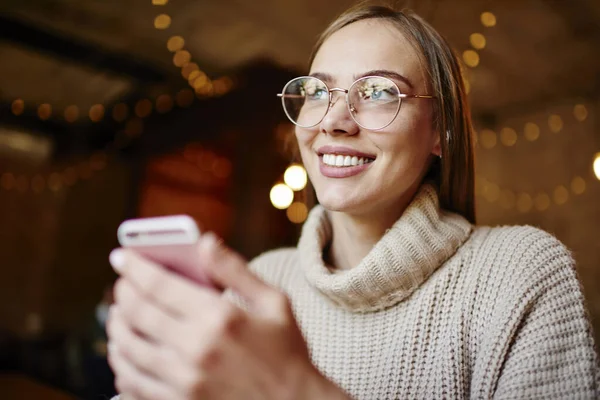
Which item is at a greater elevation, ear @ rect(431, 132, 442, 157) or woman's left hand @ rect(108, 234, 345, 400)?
ear @ rect(431, 132, 442, 157)

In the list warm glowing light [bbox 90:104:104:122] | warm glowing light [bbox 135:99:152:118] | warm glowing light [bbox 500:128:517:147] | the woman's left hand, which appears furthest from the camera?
warm glowing light [bbox 500:128:517:147]

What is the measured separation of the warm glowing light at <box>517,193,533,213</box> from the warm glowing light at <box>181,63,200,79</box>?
10.6 ft

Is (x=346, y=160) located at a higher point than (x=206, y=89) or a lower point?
lower

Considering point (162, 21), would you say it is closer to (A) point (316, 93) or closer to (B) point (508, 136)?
(A) point (316, 93)

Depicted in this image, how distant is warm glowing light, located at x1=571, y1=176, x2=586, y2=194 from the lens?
422 cm

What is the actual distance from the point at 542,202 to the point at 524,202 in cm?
19

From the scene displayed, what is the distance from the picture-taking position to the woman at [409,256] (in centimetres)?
65

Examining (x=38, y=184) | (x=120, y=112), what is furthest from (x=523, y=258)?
(x=38, y=184)

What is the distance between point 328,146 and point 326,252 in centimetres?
26

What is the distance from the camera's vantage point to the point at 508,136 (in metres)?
4.70

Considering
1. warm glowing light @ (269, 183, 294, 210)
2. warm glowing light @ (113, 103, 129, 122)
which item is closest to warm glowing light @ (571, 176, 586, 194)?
warm glowing light @ (269, 183, 294, 210)

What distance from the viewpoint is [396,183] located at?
796 mm

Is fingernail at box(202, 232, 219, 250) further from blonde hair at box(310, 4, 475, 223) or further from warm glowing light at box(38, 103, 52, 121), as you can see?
warm glowing light at box(38, 103, 52, 121)

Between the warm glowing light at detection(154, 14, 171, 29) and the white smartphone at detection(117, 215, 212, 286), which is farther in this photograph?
the warm glowing light at detection(154, 14, 171, 29)
